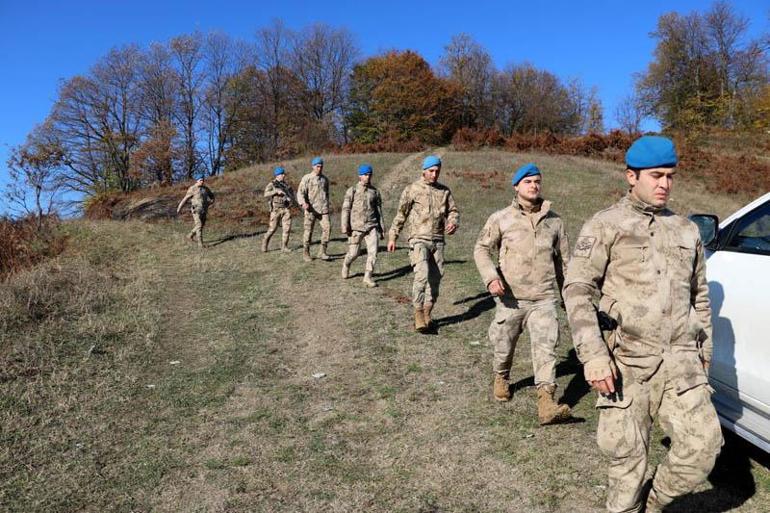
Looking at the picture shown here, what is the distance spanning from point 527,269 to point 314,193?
25.9 ft

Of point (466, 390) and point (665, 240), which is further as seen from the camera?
point (466, 390)

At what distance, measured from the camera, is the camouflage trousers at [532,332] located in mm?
4691

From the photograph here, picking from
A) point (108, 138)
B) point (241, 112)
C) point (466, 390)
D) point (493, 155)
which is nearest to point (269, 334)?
point (466, 390)

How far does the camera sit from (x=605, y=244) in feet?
9.59

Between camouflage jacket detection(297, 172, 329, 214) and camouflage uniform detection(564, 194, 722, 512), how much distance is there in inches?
377

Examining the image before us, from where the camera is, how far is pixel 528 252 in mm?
4902

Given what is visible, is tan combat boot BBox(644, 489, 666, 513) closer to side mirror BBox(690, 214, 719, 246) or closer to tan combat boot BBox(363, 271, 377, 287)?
side mirror BBox(690, 214, 719, 246)

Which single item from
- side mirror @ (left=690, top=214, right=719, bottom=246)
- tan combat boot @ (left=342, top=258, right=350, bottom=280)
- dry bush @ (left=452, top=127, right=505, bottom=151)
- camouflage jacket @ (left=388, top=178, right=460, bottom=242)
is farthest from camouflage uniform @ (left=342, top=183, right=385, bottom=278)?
dry bush @ (left=452, top=127, right=505, bottom=151)

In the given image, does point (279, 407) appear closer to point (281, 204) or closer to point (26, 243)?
point (281, 204)

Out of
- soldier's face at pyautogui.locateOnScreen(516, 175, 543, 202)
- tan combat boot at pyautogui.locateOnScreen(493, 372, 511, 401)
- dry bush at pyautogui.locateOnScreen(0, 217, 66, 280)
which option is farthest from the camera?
dry bush at pyautogui.locateOnScreen(0, 217, 66, 280)

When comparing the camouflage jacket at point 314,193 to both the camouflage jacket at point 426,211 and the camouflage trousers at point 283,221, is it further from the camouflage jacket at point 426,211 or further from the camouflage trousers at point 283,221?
the camouflage jacket at point 426,211

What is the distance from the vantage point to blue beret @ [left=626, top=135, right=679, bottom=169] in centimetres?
279

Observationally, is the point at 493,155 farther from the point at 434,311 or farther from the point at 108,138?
the point at 108,138

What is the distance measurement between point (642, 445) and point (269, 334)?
5862mm
